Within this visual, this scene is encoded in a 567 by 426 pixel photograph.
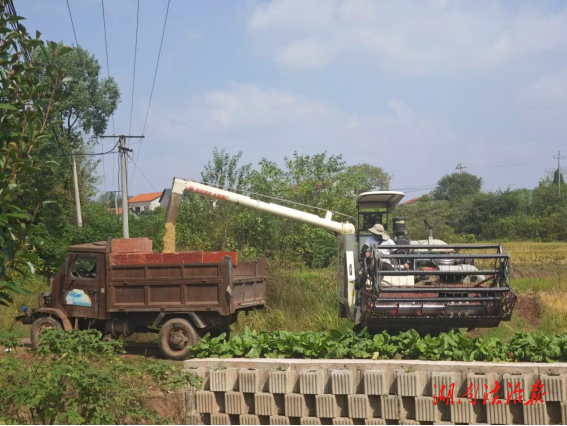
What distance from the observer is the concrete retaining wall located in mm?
6566

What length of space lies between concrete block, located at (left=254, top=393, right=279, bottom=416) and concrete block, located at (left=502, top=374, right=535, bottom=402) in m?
2.37

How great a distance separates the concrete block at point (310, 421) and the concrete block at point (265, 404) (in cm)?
32

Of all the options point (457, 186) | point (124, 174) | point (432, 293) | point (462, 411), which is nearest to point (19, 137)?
point (462, 411)

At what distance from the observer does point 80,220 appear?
143ft

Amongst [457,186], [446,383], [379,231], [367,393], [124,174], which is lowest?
[367,393]

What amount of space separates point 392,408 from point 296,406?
100cm

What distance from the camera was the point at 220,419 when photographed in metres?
7.27

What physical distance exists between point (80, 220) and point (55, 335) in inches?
1466

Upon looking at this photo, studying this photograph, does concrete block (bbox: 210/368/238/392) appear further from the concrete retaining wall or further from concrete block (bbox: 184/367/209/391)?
concrete block (bbox: 184/367/209/391)

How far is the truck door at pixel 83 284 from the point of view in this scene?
12.7 meters

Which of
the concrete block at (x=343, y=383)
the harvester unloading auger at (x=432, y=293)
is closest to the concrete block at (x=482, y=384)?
the concrete block at (x=343, y=383)

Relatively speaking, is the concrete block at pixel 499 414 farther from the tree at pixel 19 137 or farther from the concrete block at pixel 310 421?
the tree at pixel 19 137

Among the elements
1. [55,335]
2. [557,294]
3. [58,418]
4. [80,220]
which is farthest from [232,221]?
[80,220]

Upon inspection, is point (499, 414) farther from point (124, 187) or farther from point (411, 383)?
point (124, 187)
